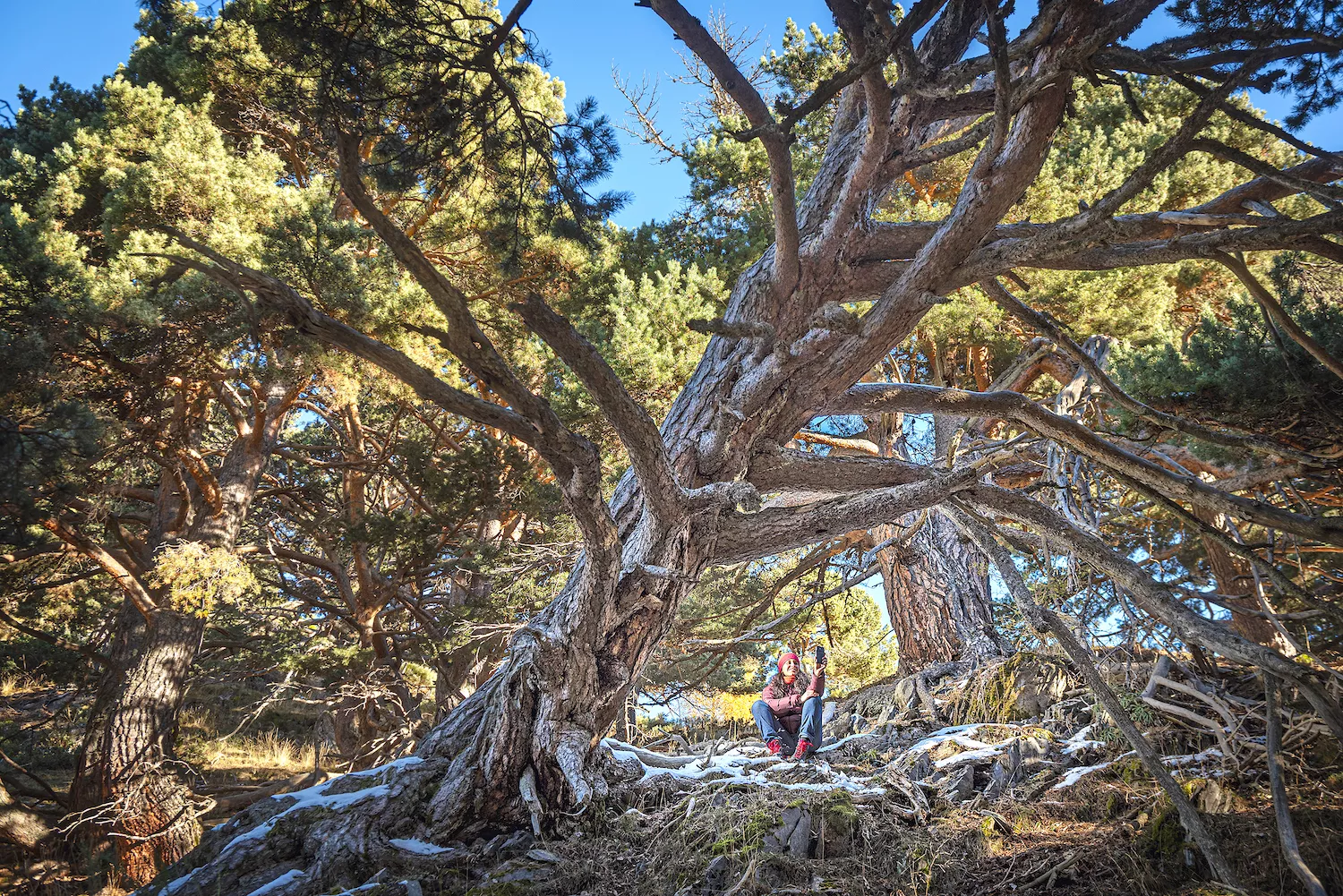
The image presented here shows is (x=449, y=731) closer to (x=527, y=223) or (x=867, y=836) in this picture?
(x=867, y=836)

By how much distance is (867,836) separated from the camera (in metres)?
2.99

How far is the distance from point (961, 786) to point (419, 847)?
9.44 ft

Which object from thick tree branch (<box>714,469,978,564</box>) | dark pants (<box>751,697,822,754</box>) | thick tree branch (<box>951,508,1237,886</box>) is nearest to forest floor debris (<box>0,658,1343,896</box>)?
thick tree branch (<box>951,508,1237,886</box>)

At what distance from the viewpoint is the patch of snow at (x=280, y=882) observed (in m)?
2.63

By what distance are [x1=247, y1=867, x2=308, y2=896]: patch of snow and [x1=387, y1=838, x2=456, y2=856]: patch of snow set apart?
14.3 inches

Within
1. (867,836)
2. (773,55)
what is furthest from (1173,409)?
(773,55)

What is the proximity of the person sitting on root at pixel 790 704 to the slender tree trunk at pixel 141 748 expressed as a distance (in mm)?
4729

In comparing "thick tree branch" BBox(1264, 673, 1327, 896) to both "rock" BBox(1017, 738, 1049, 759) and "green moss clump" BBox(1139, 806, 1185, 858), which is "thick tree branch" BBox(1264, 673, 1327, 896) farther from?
"rock" BBox(1017, 738, 1049, 759)

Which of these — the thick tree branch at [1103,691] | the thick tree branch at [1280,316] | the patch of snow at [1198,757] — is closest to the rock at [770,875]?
the thick tree branch at [1103,691]

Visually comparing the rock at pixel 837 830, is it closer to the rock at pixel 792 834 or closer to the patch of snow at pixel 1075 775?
the rock at pixel 792 834

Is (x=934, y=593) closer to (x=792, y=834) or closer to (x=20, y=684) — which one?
(x=792, y=834)

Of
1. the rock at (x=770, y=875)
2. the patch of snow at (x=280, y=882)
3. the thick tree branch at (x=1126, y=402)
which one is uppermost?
the thick tree branch at (x=1126, y=402)

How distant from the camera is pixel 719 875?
2.68 metres

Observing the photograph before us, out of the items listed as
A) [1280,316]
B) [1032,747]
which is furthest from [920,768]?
[1280,316]
